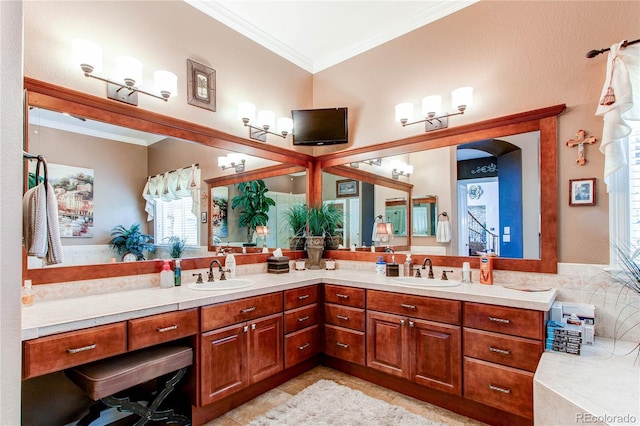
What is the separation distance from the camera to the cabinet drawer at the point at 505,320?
190cm

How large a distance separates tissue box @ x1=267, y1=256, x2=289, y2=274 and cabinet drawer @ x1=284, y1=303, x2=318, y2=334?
1.71 ft

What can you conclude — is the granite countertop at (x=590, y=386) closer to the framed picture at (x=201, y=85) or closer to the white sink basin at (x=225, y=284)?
the white sink basin at (x=225, y=284)

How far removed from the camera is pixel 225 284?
104 inches

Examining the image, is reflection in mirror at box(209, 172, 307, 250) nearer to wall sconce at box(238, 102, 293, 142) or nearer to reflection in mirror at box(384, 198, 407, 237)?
wall sconce at box(238, 102, 293, 142)

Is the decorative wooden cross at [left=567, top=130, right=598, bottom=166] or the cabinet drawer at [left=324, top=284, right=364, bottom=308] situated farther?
the cabinet drawer at [left=324, top=284, right=364, bottom=308]

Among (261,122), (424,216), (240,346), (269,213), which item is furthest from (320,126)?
(240,346)

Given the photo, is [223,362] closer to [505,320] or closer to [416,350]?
[416,350]

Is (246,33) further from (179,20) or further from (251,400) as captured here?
(251,400)

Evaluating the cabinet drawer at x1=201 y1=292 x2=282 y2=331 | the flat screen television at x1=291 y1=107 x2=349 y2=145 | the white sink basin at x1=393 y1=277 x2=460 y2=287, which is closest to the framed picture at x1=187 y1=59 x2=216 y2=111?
the flat screen television at x1=291 y1=107 x2=349 y2=145

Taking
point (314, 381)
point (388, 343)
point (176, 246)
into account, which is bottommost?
point (314, 381)

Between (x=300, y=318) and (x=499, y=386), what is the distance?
1.50 metres

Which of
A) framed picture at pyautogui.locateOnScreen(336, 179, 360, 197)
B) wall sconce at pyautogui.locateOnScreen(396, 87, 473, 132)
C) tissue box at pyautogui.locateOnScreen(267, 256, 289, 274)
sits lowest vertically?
tissue box at pyautogui.locateOnScreen(267, 256, 289, 274)

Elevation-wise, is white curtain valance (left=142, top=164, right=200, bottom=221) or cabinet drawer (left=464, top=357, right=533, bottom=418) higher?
white curtain valance (left=142, top=164, right=200, bottom=221)

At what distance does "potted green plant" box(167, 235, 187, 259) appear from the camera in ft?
8.33
